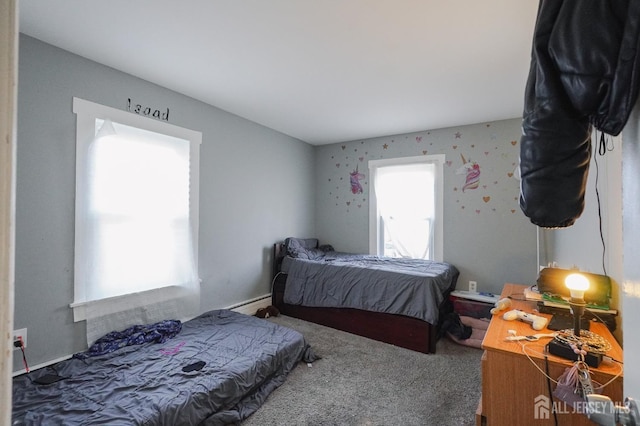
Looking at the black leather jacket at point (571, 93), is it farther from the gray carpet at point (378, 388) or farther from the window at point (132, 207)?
the window at point (132, 207)

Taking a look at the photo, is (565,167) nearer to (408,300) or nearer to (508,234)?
(408,300)

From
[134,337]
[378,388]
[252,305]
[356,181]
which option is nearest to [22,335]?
[134,337]

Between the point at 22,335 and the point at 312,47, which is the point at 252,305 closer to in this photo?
the point at 22,335

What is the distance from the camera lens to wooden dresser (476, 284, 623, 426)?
1.09 metres

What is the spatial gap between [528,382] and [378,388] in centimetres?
112

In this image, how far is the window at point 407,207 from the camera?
3.68 metres

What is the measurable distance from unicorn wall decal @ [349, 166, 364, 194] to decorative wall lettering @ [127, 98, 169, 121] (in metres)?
2.53

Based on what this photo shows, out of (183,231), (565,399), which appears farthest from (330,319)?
(565,399)

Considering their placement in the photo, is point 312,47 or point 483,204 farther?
point 483,204

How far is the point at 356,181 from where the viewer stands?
425cm

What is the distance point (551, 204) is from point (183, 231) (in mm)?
2744

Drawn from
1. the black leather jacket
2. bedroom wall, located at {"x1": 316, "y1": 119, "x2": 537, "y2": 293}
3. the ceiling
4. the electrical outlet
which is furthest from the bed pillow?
the black leather jacket

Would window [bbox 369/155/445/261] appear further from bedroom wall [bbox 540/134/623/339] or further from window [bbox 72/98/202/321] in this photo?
window [bbox 72/98/202/321]

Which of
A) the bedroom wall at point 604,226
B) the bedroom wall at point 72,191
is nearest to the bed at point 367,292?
the bedroom wall at point 72,191
